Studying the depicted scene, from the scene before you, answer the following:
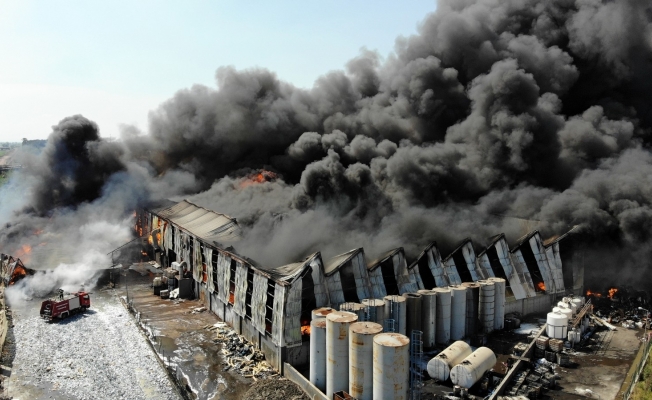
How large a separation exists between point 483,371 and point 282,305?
10078 mm

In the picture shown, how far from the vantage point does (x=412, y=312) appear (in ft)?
85.5

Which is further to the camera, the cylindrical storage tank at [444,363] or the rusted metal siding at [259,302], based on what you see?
the rusted metal siding at [259,302]

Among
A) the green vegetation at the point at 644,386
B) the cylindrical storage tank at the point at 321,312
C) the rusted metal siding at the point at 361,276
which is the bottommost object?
the green vegetation at the point at 644,386

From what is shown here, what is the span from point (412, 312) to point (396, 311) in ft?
4.83

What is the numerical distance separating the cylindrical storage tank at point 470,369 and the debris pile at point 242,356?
28.9 feet

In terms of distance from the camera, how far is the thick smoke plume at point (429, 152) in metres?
36.0

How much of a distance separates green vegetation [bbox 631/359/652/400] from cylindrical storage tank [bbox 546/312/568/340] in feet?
15.4

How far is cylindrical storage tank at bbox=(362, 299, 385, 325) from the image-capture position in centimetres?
2448

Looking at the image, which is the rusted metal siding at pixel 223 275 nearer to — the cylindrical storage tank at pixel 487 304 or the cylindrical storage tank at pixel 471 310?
the cylindrical storage tank at pixel 471 310

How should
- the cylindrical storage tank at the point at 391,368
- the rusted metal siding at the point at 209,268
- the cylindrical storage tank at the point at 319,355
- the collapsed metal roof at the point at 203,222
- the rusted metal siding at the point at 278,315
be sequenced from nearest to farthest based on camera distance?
the cylindrical storage tank at the point at 391,368
the cylindrical storage tank at the point at 319,355
the rusted metal siding at the point at 278,315
the rusted metal siding at the point at 209,268
the collapsed metal roof at the point at 203,222

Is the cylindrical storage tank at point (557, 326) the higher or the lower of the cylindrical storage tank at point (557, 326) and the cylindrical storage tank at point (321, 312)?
the lower

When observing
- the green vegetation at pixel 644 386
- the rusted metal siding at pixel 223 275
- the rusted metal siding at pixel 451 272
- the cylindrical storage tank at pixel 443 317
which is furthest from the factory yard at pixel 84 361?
the green vegetation at pixel 644 386

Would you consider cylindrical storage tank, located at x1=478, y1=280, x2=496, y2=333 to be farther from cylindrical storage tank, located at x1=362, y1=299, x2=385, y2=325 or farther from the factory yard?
the factory yard

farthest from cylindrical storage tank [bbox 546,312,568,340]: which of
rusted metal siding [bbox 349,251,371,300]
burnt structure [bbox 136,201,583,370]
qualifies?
rusted metal siding [bbox 349,251,371,300]
